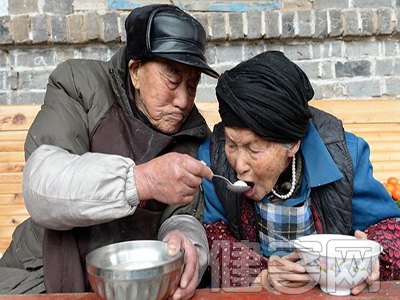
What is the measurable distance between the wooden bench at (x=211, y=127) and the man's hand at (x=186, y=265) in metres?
1.60

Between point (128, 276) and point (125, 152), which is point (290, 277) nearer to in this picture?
point (128, 276)

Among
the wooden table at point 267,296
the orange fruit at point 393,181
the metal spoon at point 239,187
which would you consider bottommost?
the orange fruit at point 393,181

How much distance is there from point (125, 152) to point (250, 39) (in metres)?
1.85

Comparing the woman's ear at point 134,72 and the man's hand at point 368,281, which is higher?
the woman's ear at point 134,72

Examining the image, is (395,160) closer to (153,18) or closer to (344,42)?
(344,42)

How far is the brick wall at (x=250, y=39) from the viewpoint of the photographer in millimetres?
3299

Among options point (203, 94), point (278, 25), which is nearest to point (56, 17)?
point (203, 94)

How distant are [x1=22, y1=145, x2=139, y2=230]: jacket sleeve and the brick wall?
199cm

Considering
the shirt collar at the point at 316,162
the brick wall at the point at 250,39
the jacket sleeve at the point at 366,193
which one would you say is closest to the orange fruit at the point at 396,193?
the brick wall at the point at 250,39

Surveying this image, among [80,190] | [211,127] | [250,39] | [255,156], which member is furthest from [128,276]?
[250,39]

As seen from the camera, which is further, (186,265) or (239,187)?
(239,187)

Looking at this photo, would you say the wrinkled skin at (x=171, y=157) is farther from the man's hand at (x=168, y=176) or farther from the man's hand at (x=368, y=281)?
the man's hand at (x=368, y=281)

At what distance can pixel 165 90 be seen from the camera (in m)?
1.89

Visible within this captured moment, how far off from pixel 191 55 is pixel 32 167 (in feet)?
2.35
